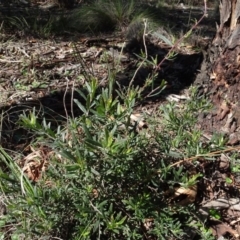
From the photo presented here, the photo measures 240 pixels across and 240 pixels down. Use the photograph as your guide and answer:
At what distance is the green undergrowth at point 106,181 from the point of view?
2.41 metres

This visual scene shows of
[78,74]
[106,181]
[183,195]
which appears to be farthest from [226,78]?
[78,74]

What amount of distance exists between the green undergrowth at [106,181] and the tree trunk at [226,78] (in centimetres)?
73

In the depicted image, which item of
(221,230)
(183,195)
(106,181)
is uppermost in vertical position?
(106,181)

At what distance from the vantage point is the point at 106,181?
2570 mm

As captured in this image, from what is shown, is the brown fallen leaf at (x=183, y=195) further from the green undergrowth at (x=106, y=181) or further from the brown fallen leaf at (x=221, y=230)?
the brown fallen leaf at (x=221, y=230)

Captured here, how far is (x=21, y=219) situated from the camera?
2.64m

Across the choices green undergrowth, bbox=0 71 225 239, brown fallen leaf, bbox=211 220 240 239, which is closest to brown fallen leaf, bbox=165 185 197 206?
green undergrowth, bbox=0 71 225 239

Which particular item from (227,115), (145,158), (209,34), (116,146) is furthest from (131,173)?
(209,34)

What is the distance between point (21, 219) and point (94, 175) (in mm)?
490

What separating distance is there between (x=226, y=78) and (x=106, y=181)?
1.49 m

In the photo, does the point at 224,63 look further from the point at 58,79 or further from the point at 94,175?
the point at 58,79

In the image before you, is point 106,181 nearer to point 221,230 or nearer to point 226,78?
point 221,230

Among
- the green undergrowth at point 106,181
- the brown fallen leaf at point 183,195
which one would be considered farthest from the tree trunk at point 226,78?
the green undergrowth at point 106,181

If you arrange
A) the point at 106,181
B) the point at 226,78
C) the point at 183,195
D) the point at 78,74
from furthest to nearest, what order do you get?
the point at 78,74 < the point at 226,78 < the point at 183,195 < the point at 106,181
